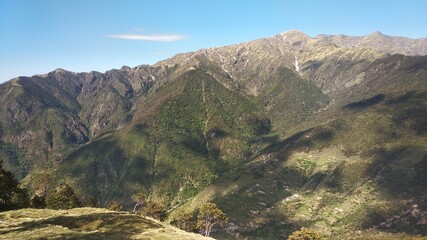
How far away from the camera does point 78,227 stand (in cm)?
9100

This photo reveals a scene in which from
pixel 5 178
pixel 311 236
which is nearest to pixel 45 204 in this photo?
pixel 5 178

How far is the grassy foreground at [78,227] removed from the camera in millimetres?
79812

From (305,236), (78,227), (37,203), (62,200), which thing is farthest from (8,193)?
(305,236)

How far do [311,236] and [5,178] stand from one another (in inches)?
4848

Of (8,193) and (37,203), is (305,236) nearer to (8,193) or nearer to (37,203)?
(37,203)

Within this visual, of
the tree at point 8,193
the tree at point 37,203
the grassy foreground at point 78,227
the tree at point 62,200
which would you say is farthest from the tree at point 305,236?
the tree at point 8,193

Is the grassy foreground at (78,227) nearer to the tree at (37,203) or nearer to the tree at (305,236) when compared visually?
the tree at (37,203)

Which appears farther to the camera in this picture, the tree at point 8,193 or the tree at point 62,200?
the tree at point 62,200

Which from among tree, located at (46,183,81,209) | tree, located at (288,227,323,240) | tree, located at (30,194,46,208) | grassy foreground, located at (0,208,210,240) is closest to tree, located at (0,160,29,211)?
tree, located at (30,194,46,208)

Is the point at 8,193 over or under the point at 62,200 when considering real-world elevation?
over

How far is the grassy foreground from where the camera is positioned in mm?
79812

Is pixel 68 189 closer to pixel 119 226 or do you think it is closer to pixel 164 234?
pixel 119 226

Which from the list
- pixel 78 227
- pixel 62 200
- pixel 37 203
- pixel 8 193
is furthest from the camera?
pixel 62 200

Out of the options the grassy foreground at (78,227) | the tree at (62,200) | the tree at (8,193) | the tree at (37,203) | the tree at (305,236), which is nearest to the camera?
the grassy foreground at (78,227)
